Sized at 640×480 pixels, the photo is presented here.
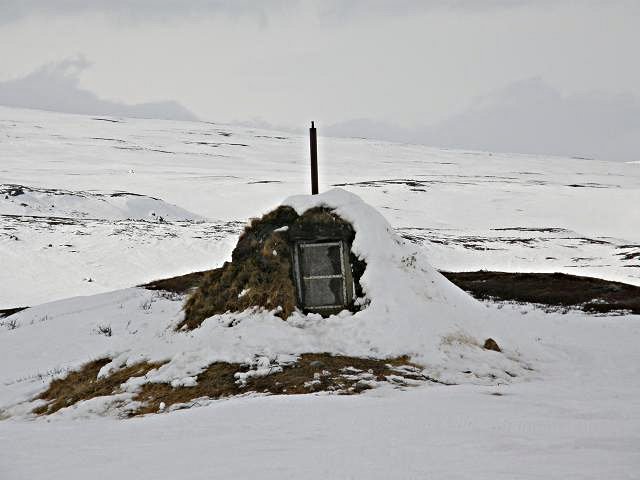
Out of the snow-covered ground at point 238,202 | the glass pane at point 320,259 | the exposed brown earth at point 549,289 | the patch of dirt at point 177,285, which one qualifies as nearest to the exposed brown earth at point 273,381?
the glass pane at point 320,259

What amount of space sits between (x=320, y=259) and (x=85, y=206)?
4163 cm

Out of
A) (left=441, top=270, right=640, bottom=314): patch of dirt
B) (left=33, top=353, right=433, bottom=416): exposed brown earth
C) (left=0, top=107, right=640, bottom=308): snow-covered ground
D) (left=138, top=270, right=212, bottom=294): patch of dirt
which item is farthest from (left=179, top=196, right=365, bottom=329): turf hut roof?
(left=0, top=107, right=640, bottom=308): snow-covered ground

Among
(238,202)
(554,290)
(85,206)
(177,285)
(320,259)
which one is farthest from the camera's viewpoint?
(238,202)

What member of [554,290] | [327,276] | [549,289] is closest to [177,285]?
[327,276]

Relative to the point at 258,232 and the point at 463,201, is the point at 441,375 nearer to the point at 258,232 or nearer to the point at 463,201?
the point at 258,232

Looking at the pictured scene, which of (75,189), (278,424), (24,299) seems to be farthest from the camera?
(75,189)

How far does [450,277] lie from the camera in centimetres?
2906

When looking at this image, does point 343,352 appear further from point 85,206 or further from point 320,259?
point 85,206

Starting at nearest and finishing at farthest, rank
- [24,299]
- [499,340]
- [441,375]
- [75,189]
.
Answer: [441,375], [499,340], [24,299], [75,189]

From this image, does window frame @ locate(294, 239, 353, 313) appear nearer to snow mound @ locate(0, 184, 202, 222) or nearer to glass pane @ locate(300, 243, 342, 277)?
glass pane @ locate(300, 243, 342, 277)

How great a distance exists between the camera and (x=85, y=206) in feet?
166

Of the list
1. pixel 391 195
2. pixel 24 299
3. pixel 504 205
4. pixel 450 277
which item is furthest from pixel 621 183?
pixel 24 299

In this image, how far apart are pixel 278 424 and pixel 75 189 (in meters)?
58.5

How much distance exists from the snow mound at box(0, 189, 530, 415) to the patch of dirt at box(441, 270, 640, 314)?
8.56m
